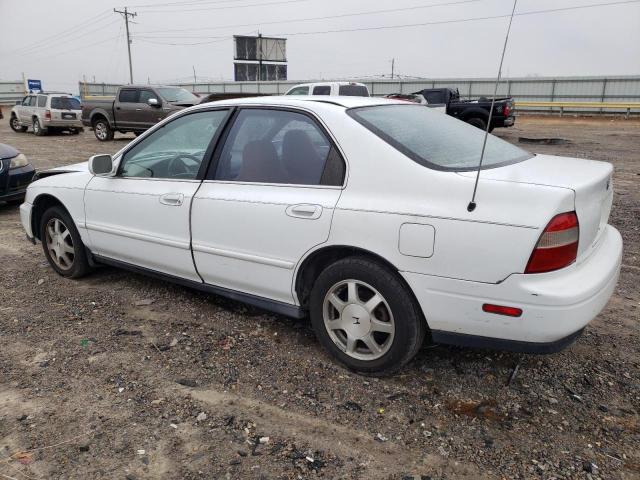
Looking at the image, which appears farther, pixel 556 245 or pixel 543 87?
pixel 543 87

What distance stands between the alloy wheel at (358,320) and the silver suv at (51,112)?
20.2 metres

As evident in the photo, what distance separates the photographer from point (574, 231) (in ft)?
8.03

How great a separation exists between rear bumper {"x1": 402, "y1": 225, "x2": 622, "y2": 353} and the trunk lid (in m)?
0.17

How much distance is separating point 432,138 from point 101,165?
251 cm

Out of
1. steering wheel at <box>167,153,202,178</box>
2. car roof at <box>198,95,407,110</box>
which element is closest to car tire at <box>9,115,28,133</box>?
steering wheel at <box>167,153,202,178</box>

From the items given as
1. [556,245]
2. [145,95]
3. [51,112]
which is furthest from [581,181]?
[51,112]

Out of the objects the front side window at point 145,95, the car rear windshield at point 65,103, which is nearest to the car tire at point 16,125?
the car rear windshield at point 65,103

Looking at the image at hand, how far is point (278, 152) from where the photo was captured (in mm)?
3275

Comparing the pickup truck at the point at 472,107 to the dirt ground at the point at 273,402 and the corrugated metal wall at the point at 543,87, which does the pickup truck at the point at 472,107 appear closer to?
the corrugated metal wall at the point at 543,87

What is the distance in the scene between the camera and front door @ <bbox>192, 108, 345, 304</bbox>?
9.76ft

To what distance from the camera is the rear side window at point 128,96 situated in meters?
16.8

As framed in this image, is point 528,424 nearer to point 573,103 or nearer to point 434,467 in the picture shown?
point 434,467

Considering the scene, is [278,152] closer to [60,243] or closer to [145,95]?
[60,243]

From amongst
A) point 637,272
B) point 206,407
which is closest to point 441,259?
point 206,407
